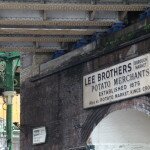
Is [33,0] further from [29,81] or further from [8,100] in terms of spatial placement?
[8,100]

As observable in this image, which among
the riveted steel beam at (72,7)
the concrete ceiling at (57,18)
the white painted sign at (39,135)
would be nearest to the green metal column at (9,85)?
the white painted sign at (39,135)

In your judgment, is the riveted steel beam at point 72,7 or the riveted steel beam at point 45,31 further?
the riveted steel beam at point 45,31

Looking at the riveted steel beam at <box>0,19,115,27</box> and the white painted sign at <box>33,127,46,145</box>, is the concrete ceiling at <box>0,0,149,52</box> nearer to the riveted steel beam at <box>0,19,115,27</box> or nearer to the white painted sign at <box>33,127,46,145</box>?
the riveted steel beam at <box>0,19,115,27</box>

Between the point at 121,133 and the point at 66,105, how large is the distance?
216 cm

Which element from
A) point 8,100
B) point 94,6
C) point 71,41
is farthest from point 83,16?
point 8,100

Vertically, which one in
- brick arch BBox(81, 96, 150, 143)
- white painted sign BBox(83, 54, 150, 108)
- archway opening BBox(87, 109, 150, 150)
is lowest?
archway opening BBox(87, 109, 150, 150)

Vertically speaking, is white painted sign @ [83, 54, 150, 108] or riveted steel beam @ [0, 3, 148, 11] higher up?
riveted steel beam @ [0, 3, 148, 11]

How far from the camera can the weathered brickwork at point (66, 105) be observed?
1305 cm

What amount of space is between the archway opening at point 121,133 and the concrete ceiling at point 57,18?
2.36 meters

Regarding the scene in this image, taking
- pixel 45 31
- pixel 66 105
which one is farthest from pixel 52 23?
pixel 66 105

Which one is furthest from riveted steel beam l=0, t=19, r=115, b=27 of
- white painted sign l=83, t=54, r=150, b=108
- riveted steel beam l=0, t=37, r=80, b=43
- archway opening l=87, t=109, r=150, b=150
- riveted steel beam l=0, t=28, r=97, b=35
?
archway opening l=87, t=109, r=150, b=150

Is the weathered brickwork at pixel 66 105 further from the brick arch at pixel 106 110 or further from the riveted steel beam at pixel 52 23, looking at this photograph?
the riveted steel beam at pixel 52 23

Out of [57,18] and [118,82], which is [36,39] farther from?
[118,82]

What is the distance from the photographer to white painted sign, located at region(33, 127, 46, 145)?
16500mm
